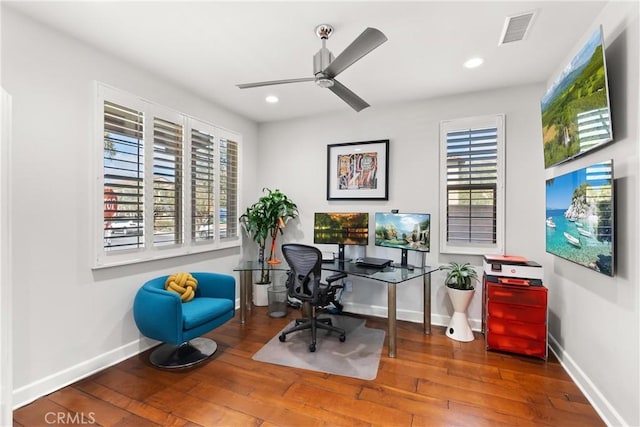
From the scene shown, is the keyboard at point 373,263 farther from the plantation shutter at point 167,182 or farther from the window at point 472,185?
the plantation shutter at point 167,182

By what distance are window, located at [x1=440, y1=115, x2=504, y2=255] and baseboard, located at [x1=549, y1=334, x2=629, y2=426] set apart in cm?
105

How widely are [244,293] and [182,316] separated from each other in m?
1.32

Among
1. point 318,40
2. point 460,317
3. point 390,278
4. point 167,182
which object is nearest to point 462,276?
point 460,317

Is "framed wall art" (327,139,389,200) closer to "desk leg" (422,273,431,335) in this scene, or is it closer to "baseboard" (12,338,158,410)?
"desk leg" (422,273,431,335)

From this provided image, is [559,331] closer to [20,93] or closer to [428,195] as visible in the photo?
[428,195]

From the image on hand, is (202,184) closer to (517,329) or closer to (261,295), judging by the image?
(261,295)

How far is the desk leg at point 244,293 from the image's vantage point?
11.9 ft

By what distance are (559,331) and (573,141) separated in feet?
5.69

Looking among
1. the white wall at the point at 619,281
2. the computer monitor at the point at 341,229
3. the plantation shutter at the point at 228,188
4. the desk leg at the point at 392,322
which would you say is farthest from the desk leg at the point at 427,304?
the plantation shutter at the point at 228,188

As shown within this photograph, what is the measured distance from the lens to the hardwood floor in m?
1.91

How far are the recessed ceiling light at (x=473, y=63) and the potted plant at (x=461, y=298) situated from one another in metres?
2.00

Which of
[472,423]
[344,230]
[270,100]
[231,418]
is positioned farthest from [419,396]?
[270,100]

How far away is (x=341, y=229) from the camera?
3.74m

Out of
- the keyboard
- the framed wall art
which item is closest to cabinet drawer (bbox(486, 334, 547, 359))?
the keyboard
